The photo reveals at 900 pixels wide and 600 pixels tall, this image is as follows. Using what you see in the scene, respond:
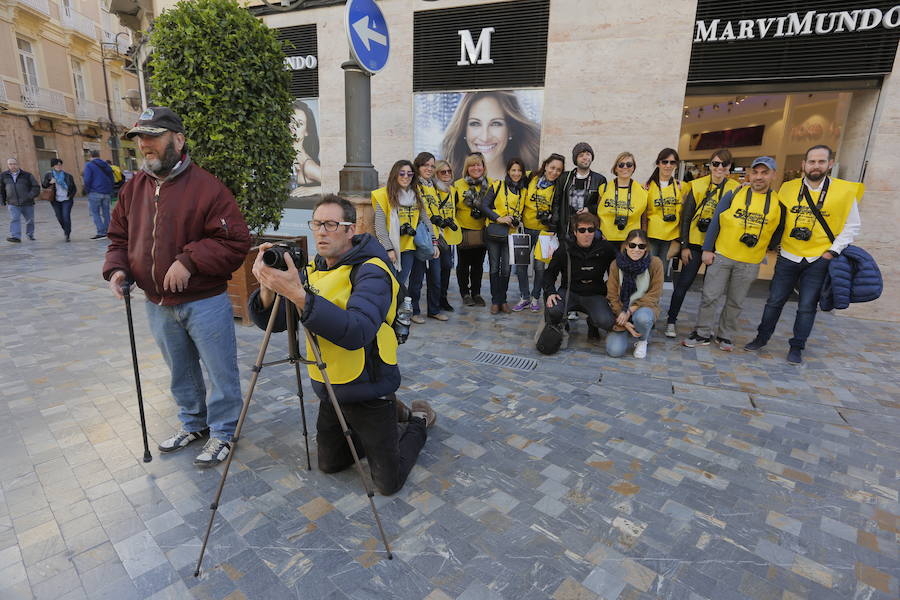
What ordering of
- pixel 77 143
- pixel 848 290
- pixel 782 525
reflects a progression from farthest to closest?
pixel 77 143 < pixel 848 290 < pixel 782 525

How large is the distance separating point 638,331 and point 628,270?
0.63 metres

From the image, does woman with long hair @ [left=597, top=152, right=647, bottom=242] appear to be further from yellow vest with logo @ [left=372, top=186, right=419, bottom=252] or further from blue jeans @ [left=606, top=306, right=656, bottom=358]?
yellow vest with logo @ [left=372, top=186, right=419, bottom=252]

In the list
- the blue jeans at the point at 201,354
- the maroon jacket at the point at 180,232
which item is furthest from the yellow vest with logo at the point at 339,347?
the blue jeans at the point at 201,354

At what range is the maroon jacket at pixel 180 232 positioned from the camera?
2691mm

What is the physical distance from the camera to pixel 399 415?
319 centimetres

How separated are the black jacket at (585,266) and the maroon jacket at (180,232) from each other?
334 centimetres

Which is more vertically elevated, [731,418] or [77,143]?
[77,143]

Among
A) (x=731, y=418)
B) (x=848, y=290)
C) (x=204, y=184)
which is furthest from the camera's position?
(x=848, y=290)

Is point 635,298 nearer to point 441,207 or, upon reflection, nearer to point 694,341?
point 694,341

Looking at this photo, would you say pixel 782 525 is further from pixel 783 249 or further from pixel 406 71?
pixel 406 71

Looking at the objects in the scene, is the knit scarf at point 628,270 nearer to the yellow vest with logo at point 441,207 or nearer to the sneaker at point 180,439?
the yellow vest with logo at point 441,207

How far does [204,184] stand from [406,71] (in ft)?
22.7

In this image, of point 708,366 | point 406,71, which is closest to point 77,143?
point 406,71

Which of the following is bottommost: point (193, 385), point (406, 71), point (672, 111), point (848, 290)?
point (193, 385)
